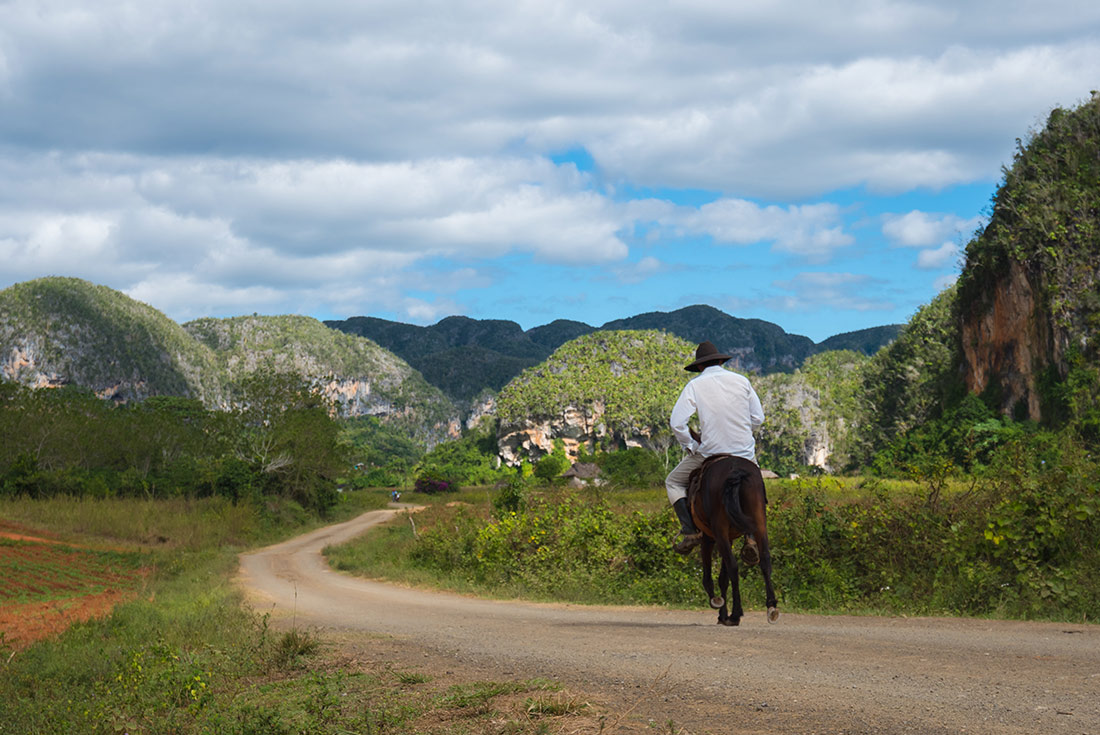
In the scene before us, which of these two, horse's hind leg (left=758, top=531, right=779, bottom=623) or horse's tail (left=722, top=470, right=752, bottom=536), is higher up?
horse's tail (left=722, top=470, right=752, bottom=536)

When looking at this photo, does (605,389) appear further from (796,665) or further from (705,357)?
(796,665)

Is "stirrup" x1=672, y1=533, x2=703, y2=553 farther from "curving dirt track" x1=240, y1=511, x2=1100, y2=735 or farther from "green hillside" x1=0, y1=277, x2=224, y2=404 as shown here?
"green hillside" x1=0, y1=277, x2=224, y2=404

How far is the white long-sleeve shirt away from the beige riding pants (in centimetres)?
39

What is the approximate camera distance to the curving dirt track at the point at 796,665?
233 inches

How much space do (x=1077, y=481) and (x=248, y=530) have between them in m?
39.1

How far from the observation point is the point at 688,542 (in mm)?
10062

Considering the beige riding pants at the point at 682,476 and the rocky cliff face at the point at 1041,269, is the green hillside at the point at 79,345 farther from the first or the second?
the beige riding pants at the point at 682,476

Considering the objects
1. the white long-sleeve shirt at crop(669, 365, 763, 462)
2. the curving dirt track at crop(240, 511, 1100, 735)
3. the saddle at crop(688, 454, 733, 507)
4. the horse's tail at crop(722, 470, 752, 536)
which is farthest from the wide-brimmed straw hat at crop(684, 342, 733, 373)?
the curving dirt track at crop(240, 511, 1100, 735)

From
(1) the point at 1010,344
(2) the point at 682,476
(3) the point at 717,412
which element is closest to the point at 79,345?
(1) the point at 1010,344

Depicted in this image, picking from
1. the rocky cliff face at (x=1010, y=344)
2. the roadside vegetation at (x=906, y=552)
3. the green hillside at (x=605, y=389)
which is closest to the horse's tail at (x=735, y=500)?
the roadside vegetation at (x=906, y=552)

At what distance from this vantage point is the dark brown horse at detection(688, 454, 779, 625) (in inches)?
364

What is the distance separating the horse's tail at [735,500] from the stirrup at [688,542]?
727mm

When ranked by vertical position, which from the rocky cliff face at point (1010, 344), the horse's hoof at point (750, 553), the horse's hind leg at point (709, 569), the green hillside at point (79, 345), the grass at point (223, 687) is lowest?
the grass at point (223, 687)

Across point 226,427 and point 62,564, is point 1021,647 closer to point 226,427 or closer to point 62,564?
point 62,564
